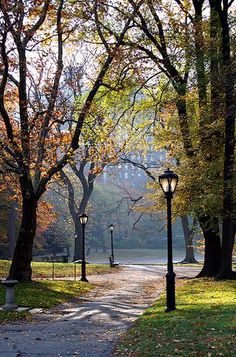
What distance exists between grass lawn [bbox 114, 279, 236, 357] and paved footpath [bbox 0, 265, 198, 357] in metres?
0.42

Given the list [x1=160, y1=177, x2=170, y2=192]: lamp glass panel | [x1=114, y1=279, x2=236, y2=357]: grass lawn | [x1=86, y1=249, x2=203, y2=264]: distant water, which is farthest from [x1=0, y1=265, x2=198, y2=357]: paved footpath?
[x1=86, y1=249, x2=203, y2=264]: distant water

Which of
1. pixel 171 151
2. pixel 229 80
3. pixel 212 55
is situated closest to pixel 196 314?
pixel 229 80

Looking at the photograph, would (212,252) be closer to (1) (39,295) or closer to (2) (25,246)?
(2) (25,246)

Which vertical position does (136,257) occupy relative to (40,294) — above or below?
below

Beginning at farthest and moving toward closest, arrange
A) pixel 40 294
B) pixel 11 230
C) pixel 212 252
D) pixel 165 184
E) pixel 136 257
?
pixel 136 257 < pixel 11 230 < pixel 212 252 < pixel 40 294 < pixel 165 184

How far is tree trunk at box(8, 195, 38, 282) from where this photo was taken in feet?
56.3

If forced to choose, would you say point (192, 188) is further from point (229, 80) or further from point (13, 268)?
point (13, 268)

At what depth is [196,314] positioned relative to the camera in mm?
9867

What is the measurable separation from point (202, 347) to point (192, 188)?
1322 cm

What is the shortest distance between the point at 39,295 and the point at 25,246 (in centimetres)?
256

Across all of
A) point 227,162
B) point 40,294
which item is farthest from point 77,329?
point 227,162

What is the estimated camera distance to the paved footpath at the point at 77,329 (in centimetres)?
761

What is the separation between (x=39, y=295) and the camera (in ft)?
49.8

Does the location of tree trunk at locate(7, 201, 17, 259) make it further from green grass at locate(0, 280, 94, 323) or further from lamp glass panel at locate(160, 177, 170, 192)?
lamp glass panel at locate(160, 177, 170, 192)
